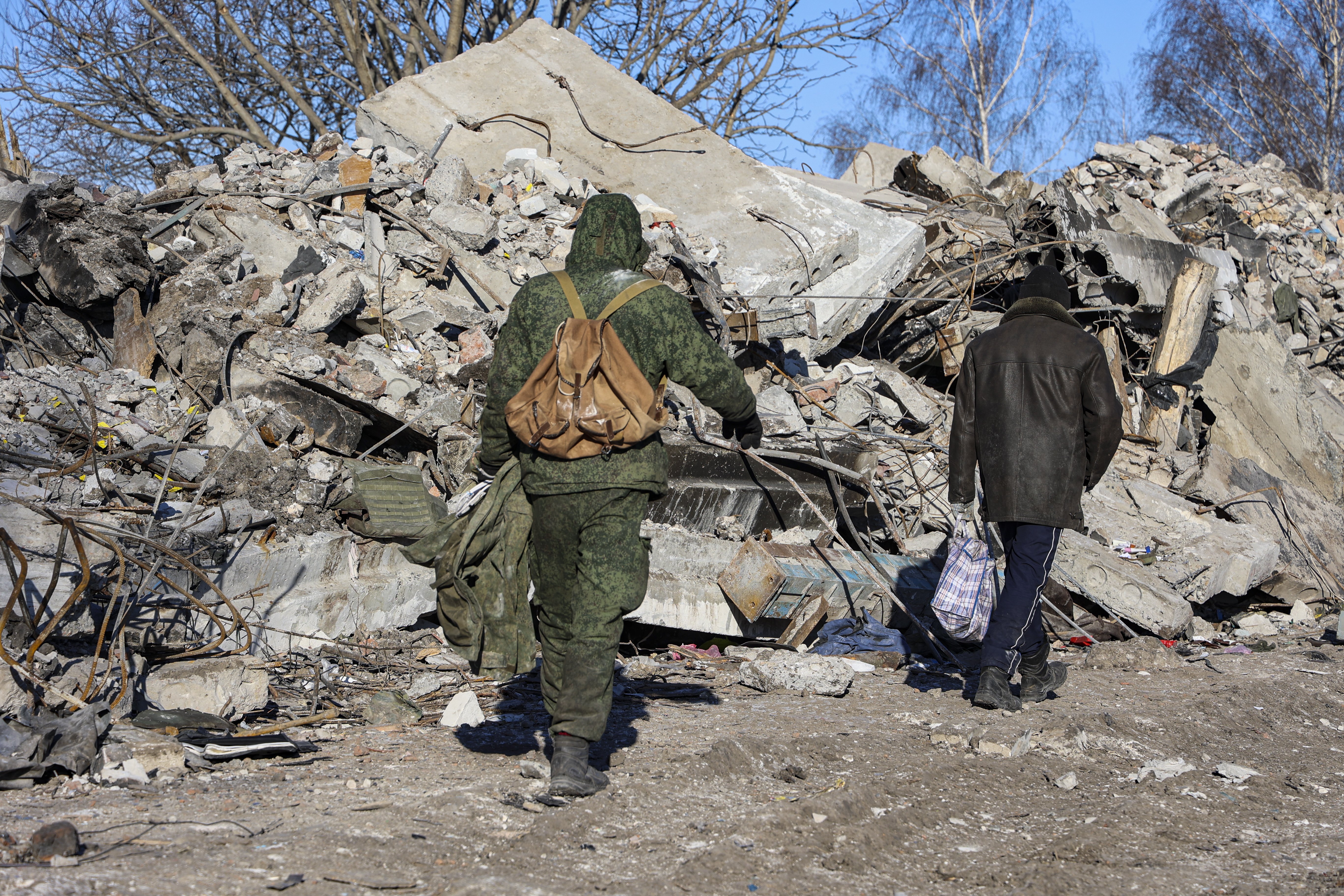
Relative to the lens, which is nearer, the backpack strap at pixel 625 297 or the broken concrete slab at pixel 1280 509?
the backpack strap at pixel 625 297

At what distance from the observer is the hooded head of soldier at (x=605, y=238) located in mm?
2945

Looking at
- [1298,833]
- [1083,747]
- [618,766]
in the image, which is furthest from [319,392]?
[1298,833]

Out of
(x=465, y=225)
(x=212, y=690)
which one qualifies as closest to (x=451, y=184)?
(x=465, y=225)

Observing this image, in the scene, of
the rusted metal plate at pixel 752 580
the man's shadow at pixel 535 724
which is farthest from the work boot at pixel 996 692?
the rusted metal plate at pixel 752 580

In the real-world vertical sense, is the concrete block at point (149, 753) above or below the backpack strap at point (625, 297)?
below

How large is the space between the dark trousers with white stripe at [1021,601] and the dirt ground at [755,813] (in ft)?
0.79

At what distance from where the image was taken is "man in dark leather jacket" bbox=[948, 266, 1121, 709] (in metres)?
3.84

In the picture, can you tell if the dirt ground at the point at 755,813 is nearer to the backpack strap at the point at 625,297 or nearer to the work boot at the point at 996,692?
the work boot at the point at 996,692

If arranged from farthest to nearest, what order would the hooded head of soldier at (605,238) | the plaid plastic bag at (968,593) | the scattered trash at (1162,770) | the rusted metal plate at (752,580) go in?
1. the rusted metal plate at (752,580)
2. the plaid plastic bag at (968,593)
3. the scattered trash at (1162,770)
4. the hooded head of soldier at (605,238)

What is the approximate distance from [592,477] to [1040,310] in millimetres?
2178

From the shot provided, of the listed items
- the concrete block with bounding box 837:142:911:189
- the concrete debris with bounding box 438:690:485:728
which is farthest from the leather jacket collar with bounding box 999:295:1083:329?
the concrete block with bounding box 837:142:911:189

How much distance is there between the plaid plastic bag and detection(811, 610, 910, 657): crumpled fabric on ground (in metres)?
1.02

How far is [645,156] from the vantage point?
7863 mm

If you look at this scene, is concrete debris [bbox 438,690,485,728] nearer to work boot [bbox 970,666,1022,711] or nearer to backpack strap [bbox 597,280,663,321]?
backpack strap [bbox 597,280,663,321]
